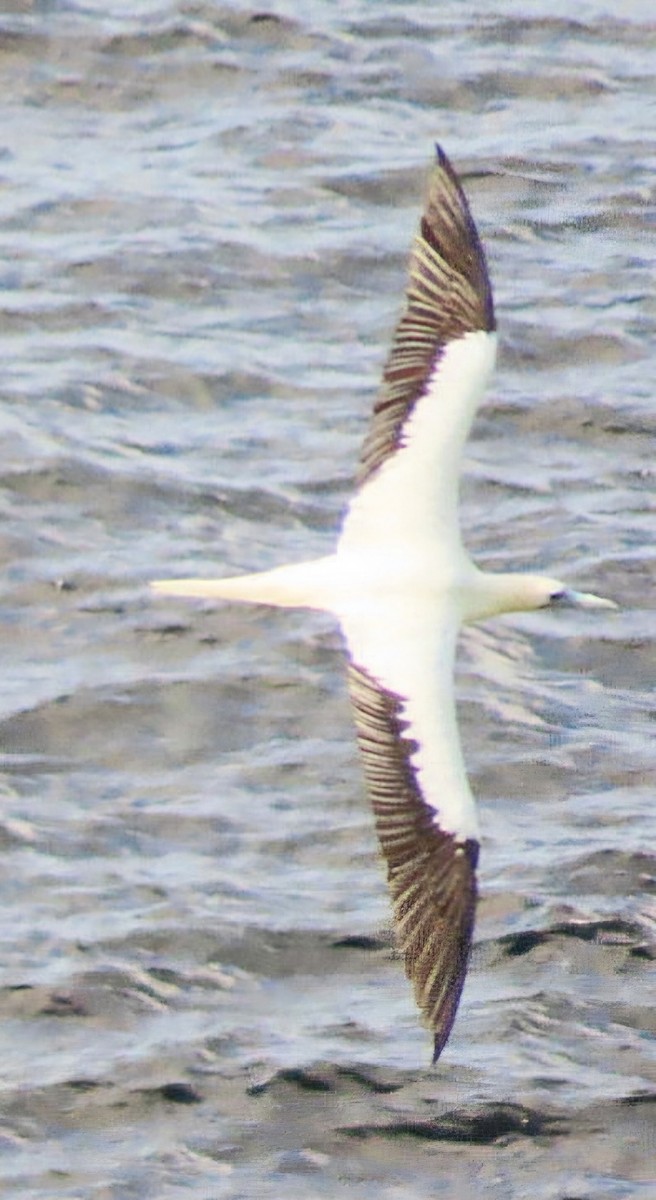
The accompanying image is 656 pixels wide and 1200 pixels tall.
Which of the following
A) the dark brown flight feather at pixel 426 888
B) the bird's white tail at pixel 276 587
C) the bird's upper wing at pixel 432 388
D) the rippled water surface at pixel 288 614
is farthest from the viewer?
the rippled water surface at pixel 288 614

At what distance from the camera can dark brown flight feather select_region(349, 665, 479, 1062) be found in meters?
8.43

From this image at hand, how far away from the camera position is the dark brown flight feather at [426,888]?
8430mm

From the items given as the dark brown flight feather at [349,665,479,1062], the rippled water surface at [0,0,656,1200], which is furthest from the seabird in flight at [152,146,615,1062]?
the rippled water surface at [0,0,656,1200]

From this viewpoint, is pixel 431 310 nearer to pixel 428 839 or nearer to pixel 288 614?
pixel 428 839

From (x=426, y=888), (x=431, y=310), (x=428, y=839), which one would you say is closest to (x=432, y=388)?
(x=431, y=310)

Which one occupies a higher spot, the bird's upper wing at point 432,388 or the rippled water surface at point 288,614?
the bird's upper wing at point 432,388

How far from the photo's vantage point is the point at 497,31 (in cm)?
1745

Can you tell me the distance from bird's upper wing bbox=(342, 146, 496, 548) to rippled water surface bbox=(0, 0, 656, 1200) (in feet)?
7.03

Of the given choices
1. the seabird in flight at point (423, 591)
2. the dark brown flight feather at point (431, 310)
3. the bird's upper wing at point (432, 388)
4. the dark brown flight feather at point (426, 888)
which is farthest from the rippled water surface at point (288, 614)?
the dark brown flight feather at point (431, 310)

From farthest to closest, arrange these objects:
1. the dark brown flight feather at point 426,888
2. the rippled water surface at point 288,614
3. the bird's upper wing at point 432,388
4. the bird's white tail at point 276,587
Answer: the rippled water surface at point 288,614 → the bird's upper wing at point 432,388 → the bird's white tail at point 276,587 → the dark brown flight feather at point 426,888

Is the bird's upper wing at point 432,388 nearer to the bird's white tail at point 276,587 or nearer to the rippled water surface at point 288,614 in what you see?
the bird's white tail at point 276,587

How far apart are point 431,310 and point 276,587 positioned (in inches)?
→ 43.8

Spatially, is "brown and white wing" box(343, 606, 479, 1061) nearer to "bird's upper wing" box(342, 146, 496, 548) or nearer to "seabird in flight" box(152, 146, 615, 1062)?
"seabird in flight" box(152, 146, 615, 1062)

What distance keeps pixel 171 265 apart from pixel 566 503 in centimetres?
312
